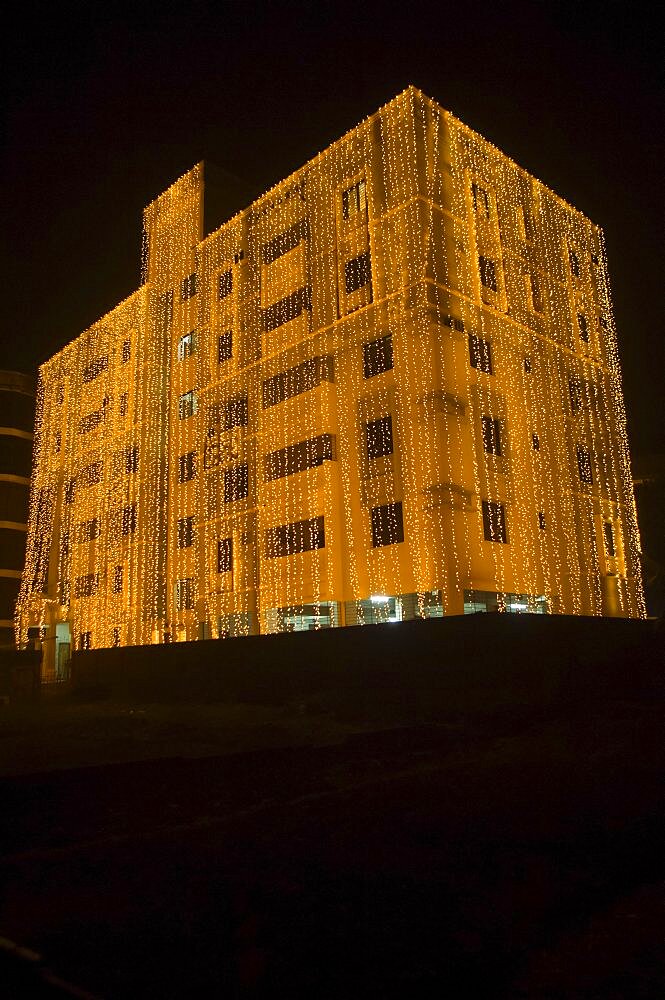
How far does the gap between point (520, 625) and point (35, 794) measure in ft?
39.7

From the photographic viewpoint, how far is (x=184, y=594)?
33.3 m

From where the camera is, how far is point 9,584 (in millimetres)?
43500

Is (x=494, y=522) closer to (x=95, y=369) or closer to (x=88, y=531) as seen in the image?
(x=88, y=531)

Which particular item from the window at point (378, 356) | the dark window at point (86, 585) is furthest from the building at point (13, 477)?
the window at point (378, 356)

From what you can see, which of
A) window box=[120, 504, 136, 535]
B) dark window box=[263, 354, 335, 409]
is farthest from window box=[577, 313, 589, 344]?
window box=[120, 504, 136, 535]

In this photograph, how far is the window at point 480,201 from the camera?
92.2 feet

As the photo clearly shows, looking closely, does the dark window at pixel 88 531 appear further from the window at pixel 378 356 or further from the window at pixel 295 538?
the window at pixel 378 356

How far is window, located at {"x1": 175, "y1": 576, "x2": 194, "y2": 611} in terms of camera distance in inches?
1296

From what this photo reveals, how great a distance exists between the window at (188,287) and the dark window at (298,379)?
8590mm

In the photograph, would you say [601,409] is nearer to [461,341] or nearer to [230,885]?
[461,341]

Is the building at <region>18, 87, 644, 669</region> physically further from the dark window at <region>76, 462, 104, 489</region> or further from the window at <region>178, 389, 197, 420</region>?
the dark window at <region>76, 462, 104, 489</region>

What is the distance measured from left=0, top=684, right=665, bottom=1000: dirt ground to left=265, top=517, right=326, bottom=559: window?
14.2 metres

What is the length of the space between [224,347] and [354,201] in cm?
904

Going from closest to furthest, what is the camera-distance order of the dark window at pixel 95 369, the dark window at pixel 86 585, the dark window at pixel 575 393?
the dark window at pixel 575 393 → the dark window at pixel 86 585 → the dark window at pixel 95 369
